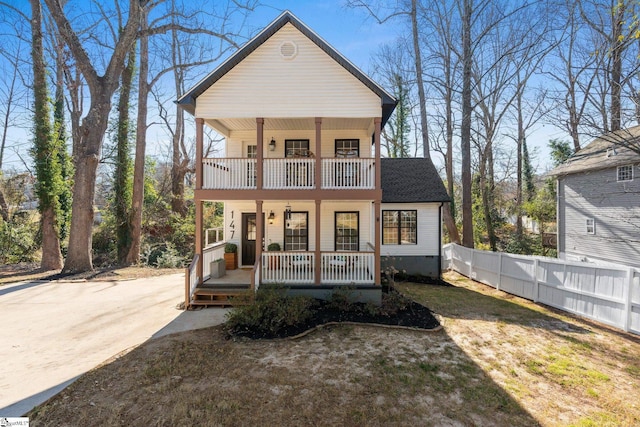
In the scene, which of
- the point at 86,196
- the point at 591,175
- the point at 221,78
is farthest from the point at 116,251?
the point at 591,175

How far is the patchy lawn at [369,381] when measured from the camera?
4.05 m

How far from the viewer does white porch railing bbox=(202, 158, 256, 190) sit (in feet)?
31.1

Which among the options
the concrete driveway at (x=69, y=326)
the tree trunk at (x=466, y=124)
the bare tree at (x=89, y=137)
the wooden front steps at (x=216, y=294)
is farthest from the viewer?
the tree trunk at (x=466, y=124)

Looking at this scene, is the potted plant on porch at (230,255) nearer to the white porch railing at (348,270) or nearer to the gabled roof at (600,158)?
the white porch railing at (348,270)

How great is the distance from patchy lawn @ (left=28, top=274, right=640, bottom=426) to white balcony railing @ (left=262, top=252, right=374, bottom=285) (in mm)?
2013

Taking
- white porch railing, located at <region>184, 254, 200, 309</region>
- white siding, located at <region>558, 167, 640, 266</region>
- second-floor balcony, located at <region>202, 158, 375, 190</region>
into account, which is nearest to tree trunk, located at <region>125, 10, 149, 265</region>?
second-floor balcony, located at <region>202, 158, 375, 190</region>

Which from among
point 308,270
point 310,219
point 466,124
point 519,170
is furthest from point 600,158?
point 308,270

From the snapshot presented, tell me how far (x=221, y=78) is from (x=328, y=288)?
25.6ft

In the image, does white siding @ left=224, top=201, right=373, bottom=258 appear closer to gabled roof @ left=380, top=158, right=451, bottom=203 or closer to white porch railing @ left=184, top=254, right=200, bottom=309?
gabled roof @ left=380, top=158, right=451, bottom=203

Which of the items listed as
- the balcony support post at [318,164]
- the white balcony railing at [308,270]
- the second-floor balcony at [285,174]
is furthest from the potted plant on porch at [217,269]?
the balcony support post at [318,164]

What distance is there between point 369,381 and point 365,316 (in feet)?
10.3

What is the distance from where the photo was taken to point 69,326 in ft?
23.3

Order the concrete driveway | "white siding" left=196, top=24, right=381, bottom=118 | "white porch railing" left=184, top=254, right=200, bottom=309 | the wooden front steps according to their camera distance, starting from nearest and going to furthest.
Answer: the concrete driveway, "white porch railing" left=184, top=254, right=200, bottom=309, the wooden front steps, "white siding" left=196, top=24, right=381, bottom=118

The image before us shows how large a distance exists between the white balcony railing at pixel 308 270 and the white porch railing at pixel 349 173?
2362 millimetres
